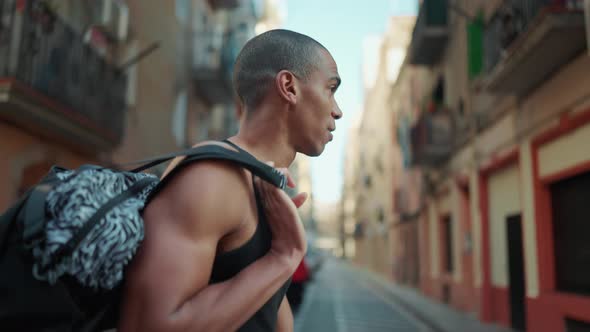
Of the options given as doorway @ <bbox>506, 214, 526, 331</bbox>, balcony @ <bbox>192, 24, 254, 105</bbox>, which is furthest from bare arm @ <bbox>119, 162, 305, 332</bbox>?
balcony @ <bbox>192, 24, 254, 105</bbox>

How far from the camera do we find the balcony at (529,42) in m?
8.02

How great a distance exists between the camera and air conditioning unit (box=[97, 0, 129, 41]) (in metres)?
11.3

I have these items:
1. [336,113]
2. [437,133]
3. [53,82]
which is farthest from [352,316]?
[336,113]

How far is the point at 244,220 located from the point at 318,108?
38cm

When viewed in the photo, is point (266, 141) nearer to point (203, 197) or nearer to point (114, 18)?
point (203, 197)

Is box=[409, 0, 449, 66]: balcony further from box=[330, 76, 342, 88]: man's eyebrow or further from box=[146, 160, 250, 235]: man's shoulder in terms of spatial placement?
box=[146, 160, 250, 235]: man's shoulder

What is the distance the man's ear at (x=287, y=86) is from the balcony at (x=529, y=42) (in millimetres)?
7524

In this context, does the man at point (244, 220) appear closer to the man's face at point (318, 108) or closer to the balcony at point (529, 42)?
the man's face at point (318, 108)

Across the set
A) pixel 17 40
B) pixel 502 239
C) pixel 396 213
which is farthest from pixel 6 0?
pixel 396 213

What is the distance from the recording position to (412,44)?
18.9 metres

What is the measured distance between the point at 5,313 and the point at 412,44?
740 inches

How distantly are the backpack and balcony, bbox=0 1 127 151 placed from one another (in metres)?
8.32

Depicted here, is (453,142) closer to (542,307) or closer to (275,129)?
(542,307)

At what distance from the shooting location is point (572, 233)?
9148 millimetres
